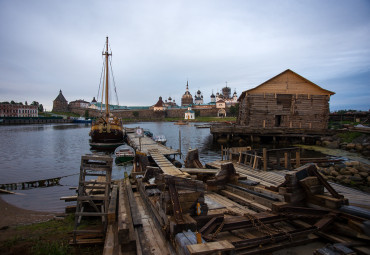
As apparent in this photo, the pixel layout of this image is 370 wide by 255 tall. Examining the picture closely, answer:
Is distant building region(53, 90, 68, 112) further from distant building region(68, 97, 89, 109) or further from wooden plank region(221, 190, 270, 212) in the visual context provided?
wooden plank region(221, 190, 270, 212)

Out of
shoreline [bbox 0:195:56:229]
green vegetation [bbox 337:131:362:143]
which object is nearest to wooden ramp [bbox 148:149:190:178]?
shoreline [bbox 0:195:56:229]

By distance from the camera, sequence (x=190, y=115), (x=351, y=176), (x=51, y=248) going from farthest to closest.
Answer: (x=190, y=115) → (x=351, y=176) → (x=51, y=248)

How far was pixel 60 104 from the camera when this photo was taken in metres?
174

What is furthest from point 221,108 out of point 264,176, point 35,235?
point 35,235

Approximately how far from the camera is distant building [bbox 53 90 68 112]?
17388 cm

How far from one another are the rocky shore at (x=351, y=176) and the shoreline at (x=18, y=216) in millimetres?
15717

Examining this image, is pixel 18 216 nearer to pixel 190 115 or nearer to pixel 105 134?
pixel 105 134

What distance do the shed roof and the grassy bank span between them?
105ft

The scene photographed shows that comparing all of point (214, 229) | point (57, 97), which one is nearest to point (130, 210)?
point (214, 229)

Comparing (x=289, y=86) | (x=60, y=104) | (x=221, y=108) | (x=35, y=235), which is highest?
(x=60, y=104)

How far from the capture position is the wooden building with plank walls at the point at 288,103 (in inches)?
1378

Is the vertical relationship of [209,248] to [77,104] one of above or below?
below

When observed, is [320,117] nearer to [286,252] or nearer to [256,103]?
[256,103]

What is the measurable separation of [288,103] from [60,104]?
180m
